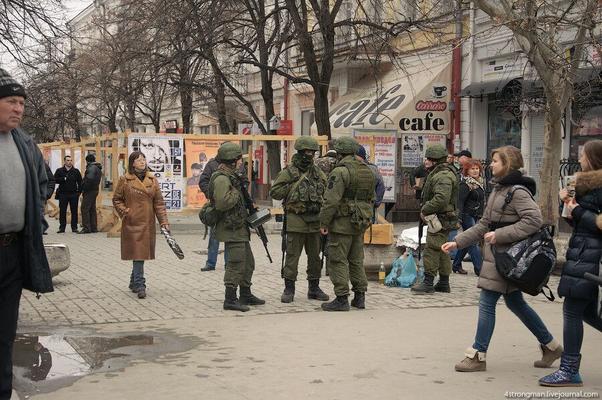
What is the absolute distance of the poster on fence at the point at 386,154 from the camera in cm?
1897

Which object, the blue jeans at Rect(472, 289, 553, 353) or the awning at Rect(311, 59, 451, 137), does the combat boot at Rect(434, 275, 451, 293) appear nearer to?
the blue jeans at Rect(472, 289, 553, 353)

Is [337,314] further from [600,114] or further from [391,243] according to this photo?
[600,114]

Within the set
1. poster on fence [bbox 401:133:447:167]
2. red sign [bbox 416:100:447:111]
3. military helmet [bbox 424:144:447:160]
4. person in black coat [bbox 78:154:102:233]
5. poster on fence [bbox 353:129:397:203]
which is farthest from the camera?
→ red sign [bbox 416:100:447:111]

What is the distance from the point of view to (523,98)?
56.7 ft

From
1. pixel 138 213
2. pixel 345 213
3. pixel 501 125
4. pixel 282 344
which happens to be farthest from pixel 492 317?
pixel 501 125

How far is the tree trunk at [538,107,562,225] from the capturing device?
12.8 metres

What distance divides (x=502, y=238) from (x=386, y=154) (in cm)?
1315

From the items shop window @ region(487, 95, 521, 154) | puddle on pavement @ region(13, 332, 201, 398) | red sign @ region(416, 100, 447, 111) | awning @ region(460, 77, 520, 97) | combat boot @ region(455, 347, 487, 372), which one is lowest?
puddle on pavement @ region(13, 332, 201, 398)

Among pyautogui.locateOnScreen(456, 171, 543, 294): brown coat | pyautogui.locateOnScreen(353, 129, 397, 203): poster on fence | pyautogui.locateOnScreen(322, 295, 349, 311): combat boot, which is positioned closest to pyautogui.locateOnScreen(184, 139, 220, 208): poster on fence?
pyautogui.locateOnScreen(353, 129, 397, 203): poster on fence

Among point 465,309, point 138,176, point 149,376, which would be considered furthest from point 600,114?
point 149,376

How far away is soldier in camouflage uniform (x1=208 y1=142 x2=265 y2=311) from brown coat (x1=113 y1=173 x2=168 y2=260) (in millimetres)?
1146

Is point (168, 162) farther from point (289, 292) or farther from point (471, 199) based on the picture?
point (289, 292)

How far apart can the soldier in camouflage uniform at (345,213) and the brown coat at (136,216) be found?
6.98 ft

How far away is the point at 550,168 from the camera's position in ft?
42.8
